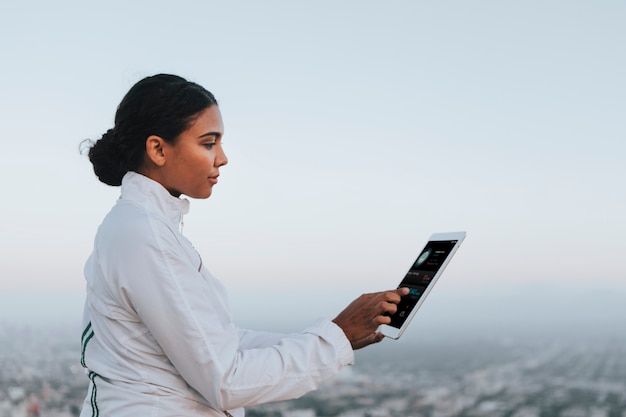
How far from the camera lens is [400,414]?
66.5 feet

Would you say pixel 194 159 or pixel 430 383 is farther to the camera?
pixel 430 383

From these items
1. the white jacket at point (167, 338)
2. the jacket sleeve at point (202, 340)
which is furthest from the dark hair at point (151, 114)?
the jacket sleeve at point (202, 340)

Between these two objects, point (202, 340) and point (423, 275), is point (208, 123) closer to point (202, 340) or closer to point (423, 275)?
point (202, 340)

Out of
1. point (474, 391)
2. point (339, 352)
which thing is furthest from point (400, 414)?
point (339, 352)

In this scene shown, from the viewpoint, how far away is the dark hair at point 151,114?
1566 mm

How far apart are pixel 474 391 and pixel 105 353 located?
23861mm

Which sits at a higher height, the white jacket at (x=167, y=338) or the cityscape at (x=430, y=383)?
the white jacket at (x=167, y=338)

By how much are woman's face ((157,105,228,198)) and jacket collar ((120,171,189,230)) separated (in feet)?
0.14

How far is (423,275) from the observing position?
64.5 inches

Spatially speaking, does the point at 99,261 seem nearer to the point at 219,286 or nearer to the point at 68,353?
the point at 219,286

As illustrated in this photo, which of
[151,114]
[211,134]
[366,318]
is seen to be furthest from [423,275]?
[151,114]

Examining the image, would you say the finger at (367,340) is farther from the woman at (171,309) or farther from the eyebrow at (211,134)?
the eyebrow at (211,134)

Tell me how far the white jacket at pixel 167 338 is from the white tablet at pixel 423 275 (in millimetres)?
132

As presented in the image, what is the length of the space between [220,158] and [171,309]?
42 centimetres
